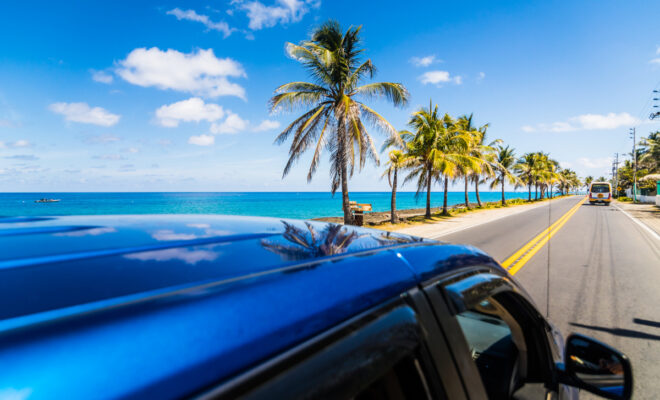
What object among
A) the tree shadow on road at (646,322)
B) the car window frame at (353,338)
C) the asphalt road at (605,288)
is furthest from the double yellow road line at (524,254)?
the car window frame at (353,338)

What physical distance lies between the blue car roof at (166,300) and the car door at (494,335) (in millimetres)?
98

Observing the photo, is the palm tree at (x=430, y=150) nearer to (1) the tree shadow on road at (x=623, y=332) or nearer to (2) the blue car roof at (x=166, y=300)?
(1) the tree shadow on road at (x=623, y=332)

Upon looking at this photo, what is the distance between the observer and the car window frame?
55 cm

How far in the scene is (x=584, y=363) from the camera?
1.39 metres

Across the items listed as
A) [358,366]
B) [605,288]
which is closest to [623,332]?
[605,288]

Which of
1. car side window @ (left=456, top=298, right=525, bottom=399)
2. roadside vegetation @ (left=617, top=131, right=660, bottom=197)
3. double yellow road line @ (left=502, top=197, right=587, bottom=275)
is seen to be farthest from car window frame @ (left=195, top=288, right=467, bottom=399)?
roadside vegetation @ (left=617, top=131, right=660, bottom=197)

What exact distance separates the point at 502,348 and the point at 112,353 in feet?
6.61

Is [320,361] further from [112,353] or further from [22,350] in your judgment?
[22,350]

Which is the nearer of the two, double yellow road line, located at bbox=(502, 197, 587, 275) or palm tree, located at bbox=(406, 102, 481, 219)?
double yellow road line, located at bbox=(502, 197, 587, 275)

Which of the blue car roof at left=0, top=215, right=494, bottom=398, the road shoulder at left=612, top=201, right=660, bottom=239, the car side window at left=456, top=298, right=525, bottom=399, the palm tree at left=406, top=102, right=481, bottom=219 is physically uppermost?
the palm tree at left=406, top=102, right=481, bottom=219

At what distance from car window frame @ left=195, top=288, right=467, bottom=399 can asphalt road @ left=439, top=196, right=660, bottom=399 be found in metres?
2.64

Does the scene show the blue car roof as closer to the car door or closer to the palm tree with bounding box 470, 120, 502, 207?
the car door

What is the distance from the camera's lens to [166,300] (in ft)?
2.06

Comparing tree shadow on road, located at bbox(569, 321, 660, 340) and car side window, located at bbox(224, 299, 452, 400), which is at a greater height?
car side window, located at bbox(224, 299, 452, 400)
